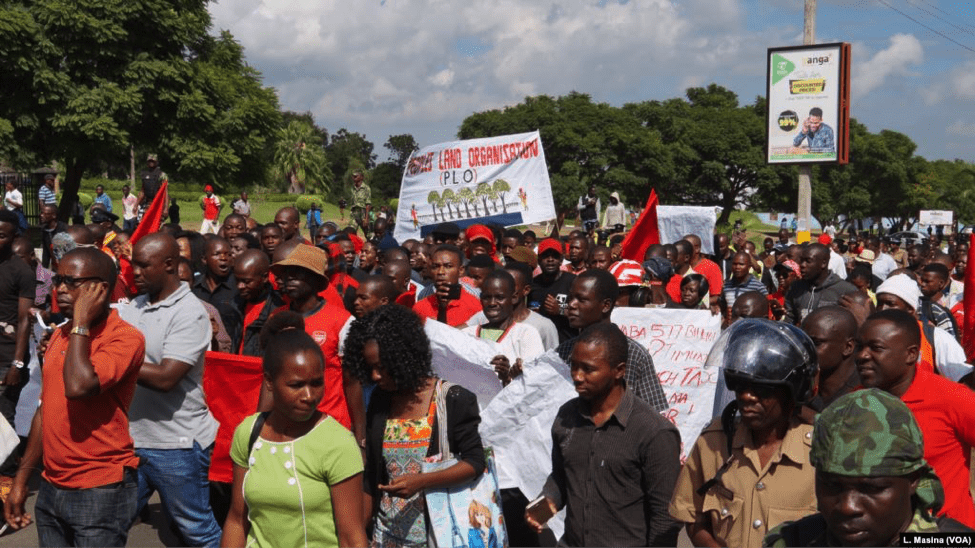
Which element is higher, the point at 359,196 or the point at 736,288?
the point at 359,196

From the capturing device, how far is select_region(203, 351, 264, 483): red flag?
193 inches

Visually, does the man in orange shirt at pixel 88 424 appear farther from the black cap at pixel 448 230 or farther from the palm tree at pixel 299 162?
the palm tree at pixel 299 162

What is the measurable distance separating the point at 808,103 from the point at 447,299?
1946cm

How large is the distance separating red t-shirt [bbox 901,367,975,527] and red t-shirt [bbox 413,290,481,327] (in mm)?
3341

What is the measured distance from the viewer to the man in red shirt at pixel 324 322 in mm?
4895

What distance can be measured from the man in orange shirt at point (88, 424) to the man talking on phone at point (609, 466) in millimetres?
1756

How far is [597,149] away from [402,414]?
53597mm

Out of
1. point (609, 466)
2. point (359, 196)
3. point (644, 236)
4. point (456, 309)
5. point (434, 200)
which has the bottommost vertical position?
point (609, 466)

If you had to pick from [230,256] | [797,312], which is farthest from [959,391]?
[230,256]

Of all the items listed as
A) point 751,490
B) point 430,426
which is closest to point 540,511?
point 430,426

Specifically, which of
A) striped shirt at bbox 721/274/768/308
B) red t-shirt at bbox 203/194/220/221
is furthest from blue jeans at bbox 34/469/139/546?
red t-shirt at bbox 203/194/220/221

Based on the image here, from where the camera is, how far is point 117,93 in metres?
26.5

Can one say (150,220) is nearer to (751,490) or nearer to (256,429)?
(256,429)

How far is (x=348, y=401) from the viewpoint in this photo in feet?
16.0
